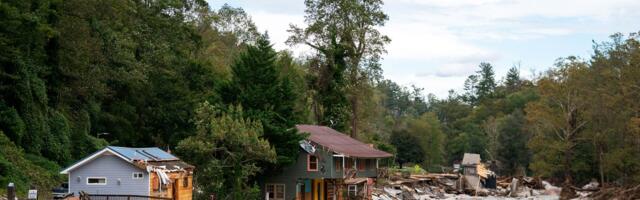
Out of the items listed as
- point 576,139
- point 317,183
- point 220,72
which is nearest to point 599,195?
point 576,139

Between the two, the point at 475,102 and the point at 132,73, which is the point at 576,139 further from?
the point at 475,102

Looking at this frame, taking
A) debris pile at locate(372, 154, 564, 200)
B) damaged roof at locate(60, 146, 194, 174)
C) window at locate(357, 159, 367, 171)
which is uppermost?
damaged roof at locate(60, 146, 194, 174)

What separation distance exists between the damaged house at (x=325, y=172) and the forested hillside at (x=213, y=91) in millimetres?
1564

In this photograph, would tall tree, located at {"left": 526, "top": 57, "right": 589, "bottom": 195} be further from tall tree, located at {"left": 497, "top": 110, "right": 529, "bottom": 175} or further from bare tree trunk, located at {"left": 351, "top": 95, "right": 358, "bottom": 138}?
tall tree, located at {"left": 497, "top": 110, "right": 529, "bottom": 175}

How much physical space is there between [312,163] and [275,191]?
288cm

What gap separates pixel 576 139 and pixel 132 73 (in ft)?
124

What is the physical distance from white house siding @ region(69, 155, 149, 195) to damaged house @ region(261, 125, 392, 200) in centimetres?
1518

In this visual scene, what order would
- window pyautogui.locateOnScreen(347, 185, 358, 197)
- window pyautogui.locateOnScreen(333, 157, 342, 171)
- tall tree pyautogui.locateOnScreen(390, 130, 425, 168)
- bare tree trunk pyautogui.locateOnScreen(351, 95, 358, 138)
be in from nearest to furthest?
window pyautogui.locateOnScreen(333, 157, 342, 171)
window pyautogui.locateOnScreen(347, 185, 358, 197)
bare tree trunk pyautogui.locateOnScreen(351, 95, 358, 138)
tall tree pyautogui.locateOnScreen(390, 130, 425, 168)

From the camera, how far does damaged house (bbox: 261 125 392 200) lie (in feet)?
164

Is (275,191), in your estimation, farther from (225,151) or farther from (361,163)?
(361,163)

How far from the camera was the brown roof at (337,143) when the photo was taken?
51659 millimetres

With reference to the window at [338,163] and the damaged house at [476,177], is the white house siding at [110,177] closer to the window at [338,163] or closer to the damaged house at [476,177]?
the window at [338,163]

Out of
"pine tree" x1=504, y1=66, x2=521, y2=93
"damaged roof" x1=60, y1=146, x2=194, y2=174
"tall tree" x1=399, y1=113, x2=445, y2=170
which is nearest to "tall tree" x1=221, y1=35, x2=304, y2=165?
"damaged roof" x1=60, y1=146, x2=194, y2=174

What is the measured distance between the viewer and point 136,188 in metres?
35.7
